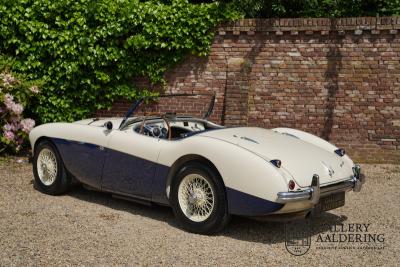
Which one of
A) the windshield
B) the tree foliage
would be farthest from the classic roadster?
the tree foliage

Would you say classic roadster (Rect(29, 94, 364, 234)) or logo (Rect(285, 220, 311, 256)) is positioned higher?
classic roadster (Rect(29, 94, 364, 234))

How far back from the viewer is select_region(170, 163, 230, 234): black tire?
556cm

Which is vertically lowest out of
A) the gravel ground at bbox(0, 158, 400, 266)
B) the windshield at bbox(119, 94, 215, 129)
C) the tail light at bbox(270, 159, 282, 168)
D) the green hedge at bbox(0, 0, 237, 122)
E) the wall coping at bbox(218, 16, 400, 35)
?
the gravel ground at bbox(0, 158, 400, 266)

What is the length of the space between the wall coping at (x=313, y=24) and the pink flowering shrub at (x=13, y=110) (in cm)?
344

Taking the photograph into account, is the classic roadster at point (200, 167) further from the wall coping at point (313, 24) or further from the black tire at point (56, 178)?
the wall coping at point (313, 24)

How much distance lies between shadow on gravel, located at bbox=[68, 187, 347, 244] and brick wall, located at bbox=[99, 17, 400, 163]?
347cm

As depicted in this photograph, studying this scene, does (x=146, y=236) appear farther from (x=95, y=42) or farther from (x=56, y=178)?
(x=95, y=42)

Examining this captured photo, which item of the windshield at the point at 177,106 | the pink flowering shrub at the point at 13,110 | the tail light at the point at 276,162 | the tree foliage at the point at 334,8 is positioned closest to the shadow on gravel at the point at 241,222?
the tail light at the point at 276,162

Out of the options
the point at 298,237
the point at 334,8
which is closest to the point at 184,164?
the point at 298,237

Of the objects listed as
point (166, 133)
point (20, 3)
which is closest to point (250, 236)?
point (166, 133)

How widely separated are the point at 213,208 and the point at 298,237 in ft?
2.83

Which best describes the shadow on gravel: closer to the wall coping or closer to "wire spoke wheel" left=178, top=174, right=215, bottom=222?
"wire spoke wheel" left=178, top=174, right=215, bottom=222

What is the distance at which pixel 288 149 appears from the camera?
19.4ft

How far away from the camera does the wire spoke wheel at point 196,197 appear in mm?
5707
